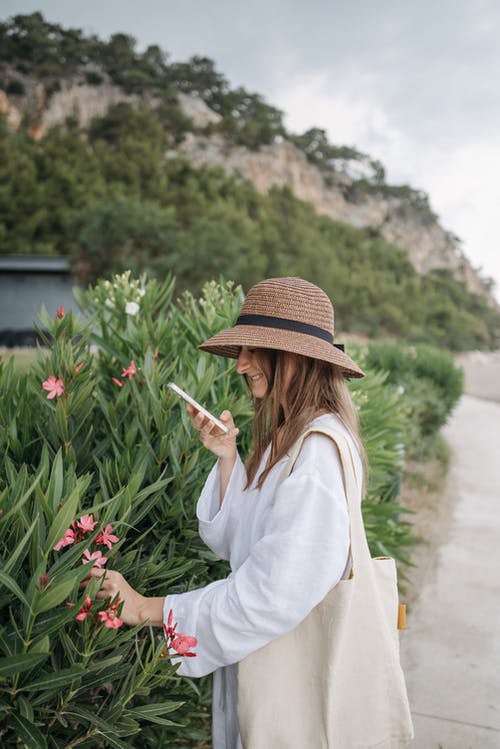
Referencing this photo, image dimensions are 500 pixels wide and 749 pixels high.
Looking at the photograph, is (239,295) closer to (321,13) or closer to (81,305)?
(81,305)

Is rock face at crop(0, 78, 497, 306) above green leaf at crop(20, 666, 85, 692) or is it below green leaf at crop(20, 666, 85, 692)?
above

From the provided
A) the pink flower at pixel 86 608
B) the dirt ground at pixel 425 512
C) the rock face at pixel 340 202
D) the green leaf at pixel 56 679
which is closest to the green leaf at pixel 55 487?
the pink flower at pixel 86 608

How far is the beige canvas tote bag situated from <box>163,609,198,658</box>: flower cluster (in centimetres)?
17

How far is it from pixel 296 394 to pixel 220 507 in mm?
400

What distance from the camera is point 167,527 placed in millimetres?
2119

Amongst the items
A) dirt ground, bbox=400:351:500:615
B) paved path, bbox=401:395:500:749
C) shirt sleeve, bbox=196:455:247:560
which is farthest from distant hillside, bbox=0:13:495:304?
shirt sleeve, bbox=196:455:247:560

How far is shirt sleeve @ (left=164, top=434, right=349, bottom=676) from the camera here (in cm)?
126

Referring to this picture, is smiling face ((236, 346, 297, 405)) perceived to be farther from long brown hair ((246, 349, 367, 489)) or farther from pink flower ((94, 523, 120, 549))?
pink flower ((94, 523, 120, 549))

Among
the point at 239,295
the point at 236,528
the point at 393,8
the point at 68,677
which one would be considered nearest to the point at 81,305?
the point at 239,295

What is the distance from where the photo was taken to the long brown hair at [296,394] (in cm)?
151

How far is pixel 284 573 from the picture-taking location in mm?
1258

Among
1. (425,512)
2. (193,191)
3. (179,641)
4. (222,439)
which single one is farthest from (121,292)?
(193,191)

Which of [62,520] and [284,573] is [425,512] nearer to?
[284,573]

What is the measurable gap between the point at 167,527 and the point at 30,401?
860mm
